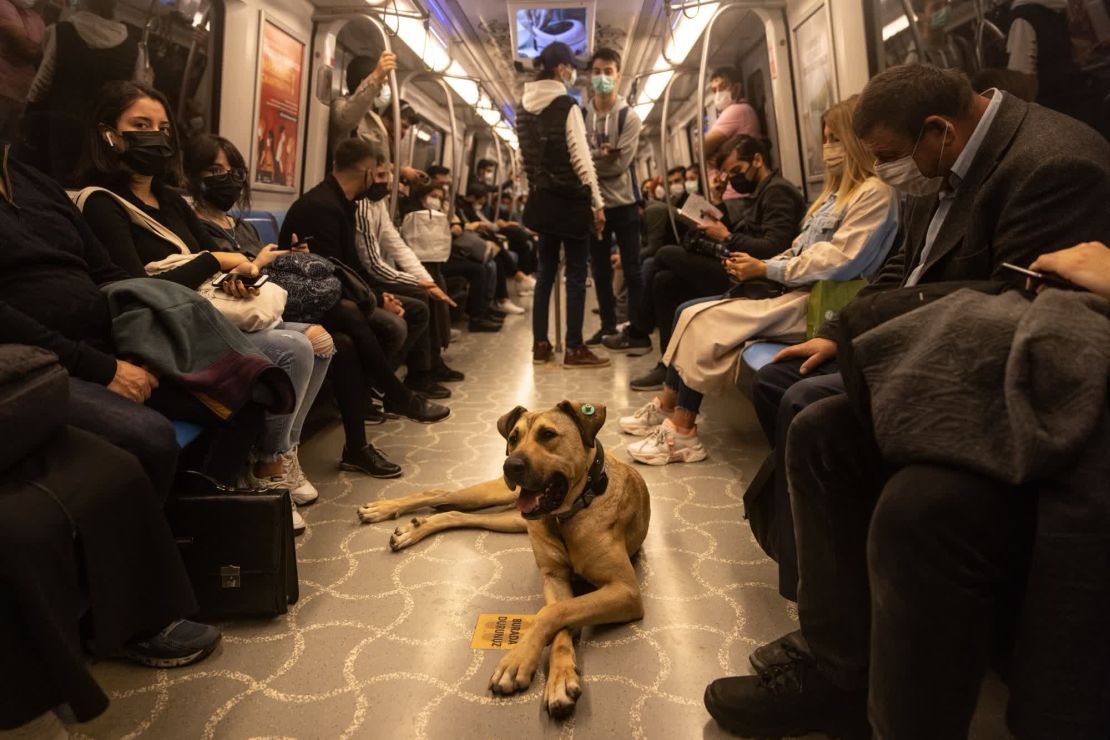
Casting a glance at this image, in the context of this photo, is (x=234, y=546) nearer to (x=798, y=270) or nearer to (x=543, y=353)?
(x=798, y=270)

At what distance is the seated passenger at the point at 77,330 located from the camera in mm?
1772

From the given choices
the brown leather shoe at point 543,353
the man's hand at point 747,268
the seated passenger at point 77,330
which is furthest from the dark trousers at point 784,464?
the brown leather shoe at point 543,353

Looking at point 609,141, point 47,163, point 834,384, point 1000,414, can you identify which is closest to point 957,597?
point 1000,414

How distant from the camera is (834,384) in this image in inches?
74.1

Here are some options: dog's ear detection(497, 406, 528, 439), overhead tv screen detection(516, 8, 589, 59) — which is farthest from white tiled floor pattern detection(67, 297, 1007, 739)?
overhead tv screen detection(516, 8, 589, 59)

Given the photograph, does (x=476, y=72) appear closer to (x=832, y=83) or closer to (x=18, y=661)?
(x=832, y=83)

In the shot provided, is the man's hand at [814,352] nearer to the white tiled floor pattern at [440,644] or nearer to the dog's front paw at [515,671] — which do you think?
the white tiled floor pattern at [440,644]

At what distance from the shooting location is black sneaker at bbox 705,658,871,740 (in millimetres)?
1512

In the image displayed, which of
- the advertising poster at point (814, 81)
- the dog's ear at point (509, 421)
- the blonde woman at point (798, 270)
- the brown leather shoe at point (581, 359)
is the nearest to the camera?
the dog's ear at point (509, 421)

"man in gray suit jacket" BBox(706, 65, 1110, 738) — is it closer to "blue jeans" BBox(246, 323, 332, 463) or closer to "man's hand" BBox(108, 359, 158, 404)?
"man's hand" BBox(108, 359, 158, 404)

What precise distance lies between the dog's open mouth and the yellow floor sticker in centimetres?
29

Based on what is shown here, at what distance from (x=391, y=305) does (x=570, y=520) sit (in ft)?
7.83

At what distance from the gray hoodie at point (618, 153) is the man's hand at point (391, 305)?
2.24 m

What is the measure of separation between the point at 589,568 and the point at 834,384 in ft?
2.85
